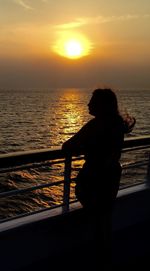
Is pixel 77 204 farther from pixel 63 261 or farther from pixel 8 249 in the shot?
pixel 8 249

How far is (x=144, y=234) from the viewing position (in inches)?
152

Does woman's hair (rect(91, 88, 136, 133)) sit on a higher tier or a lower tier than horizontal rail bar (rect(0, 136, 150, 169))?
higher

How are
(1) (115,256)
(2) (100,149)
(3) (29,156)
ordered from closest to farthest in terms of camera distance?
1. (2) (100,149)
2. (3) (29,156)
3. (1) (115,256)

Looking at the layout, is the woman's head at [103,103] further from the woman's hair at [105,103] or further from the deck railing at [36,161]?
the deck railing at [36,161]

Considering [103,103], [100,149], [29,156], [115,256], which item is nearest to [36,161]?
[29,156]

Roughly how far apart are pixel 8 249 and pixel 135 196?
158 cm

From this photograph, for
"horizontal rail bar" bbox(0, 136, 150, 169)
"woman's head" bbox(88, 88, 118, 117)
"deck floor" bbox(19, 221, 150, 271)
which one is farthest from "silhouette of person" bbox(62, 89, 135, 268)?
"deck floor" bbox(19, 221, 150, 271)

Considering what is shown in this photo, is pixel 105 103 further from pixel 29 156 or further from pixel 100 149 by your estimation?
pixel 29 156

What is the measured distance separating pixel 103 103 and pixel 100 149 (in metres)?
0.32

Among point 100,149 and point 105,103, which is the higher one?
point 105,103

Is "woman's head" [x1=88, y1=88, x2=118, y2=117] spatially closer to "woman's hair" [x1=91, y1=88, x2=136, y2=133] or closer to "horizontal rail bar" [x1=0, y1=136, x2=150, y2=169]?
"woman's hair" [x1=91, y1=88, x2=136, y2=133]

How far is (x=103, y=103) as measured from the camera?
276 cm

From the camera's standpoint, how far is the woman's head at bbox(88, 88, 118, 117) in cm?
275

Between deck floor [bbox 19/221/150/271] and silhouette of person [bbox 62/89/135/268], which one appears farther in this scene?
deck floor [bbox 19/221/150/271]
